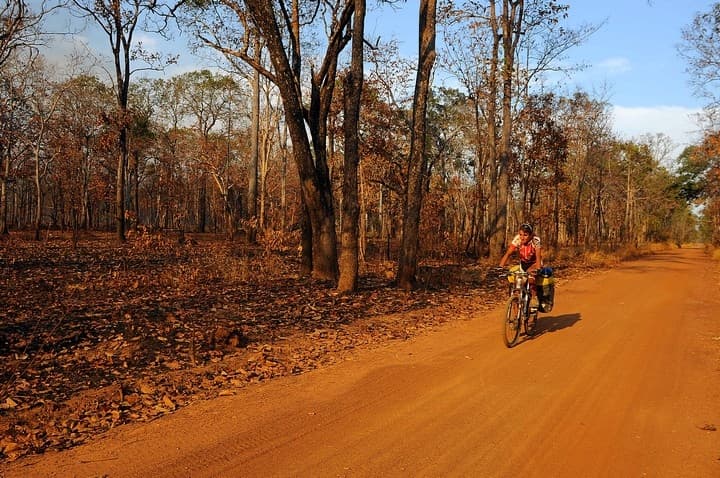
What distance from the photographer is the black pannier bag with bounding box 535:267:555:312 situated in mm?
9188

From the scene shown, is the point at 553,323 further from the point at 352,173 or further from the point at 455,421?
the point at 455,421

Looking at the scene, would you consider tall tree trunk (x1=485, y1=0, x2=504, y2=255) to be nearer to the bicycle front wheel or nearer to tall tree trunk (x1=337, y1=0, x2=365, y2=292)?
tall tree trunk (x1=337, y1=0, x2=365, y2=292)

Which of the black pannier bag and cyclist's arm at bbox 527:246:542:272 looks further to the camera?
the black pannier bag

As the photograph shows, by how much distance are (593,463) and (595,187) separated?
47.0 metres

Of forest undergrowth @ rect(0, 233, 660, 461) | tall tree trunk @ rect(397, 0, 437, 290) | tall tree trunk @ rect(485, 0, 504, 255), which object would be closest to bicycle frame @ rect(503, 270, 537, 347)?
forest undergrowth @ rect(0, 233, 660, 461)

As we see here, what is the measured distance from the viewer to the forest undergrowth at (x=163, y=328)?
18.3ft

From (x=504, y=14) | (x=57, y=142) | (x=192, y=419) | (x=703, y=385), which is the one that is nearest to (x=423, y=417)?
(x=192, y=419)

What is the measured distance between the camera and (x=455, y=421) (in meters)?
5.16

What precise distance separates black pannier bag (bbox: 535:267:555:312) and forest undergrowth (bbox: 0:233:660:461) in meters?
2.10

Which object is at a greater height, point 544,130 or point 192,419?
point 544,130

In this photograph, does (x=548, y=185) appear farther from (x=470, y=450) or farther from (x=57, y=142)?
(x=57, y=142)

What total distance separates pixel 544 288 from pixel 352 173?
547 cm

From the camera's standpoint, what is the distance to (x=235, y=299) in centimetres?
1131

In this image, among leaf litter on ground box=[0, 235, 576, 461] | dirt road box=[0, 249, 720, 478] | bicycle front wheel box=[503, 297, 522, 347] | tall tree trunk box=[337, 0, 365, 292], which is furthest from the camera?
tall tree trunk box=[337, 0, 365, 292]
